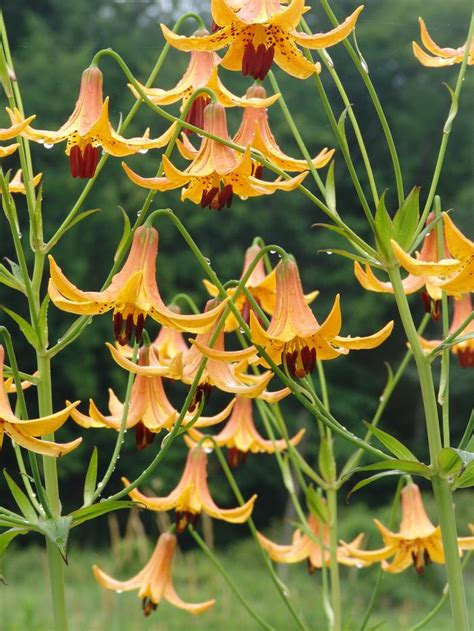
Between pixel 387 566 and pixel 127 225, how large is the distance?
676mm

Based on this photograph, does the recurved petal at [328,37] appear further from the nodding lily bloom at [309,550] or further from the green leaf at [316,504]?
the nodding lily bloom at [309,550]

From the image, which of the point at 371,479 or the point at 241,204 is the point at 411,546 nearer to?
the point at 371,479

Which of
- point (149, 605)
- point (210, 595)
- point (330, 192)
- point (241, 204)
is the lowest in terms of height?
point (210, 595)

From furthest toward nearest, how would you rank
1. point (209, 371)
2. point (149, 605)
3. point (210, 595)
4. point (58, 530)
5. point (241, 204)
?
point (241, 204) < point (210, 595) < point (149, 605) < point (209, 371) < point (58, 530)

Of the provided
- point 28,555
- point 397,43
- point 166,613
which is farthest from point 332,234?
point 166,613

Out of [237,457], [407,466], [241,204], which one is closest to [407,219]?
[407,466]

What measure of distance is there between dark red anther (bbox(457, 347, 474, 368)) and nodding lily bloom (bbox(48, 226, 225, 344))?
1.70ft

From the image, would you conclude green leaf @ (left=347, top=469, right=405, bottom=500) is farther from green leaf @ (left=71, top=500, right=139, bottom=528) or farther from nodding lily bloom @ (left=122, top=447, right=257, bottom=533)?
nodding lily bloom @ (left=122, top=447, right=257, bottom=533)

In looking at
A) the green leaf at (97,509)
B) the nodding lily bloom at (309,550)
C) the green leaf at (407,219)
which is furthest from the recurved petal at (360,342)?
the nodding lily bloom at (309,550)

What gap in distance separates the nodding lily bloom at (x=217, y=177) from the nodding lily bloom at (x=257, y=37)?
0.30 feet

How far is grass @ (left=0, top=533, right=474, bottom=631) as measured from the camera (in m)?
4.90

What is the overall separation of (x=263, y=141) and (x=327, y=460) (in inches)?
20.3

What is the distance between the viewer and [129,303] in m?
1.08

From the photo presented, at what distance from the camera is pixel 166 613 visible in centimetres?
595
